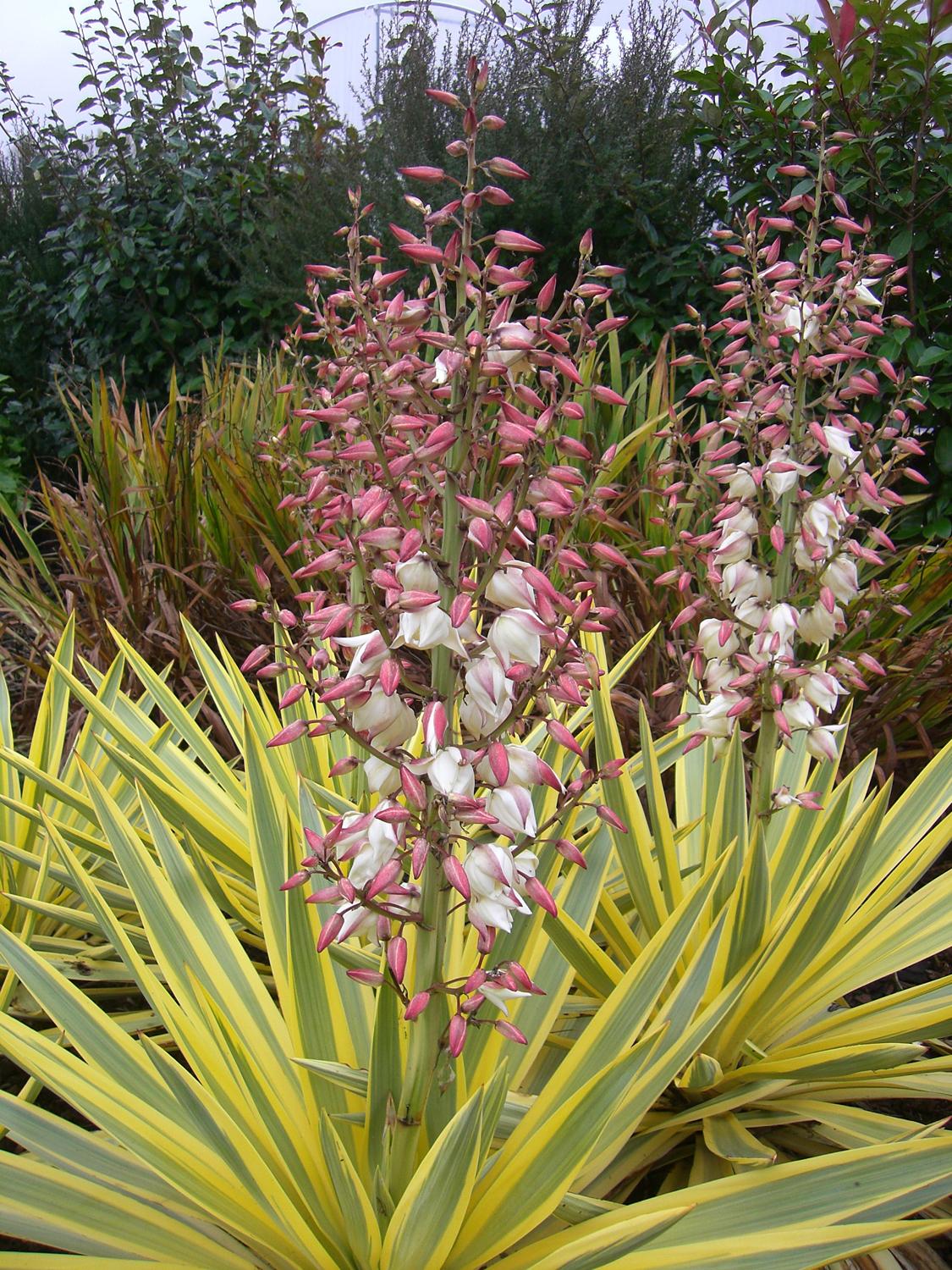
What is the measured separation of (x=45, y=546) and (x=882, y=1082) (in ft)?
16.7

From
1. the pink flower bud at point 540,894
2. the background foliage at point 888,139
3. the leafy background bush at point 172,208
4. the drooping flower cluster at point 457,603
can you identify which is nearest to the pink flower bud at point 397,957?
the drooping flower cluster at point 457,603

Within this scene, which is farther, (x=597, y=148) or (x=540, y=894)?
(x=597, y=148)

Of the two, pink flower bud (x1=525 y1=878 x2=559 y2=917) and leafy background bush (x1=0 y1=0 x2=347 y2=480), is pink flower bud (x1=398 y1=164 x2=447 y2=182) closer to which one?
pink flower bud (x1=525 y1=878 x2=559 y2=917)

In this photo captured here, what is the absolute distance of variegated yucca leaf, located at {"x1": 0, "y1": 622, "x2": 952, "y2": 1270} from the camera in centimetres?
106

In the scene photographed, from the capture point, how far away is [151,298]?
5762 millimetres

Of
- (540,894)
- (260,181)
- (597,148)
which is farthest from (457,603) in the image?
(260,181)

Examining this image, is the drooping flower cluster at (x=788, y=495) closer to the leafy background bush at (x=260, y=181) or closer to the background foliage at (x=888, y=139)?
the background foliage at (x=888, y=139)

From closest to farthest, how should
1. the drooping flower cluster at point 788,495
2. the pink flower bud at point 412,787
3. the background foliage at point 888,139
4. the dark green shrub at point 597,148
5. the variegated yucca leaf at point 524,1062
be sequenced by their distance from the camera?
the pink flower bud at point 412,787 → the variegated yucca leaf at point 524,1062 → the drooping flower cluster at point 788,495 → the background foliage at point 888,139 → the dark green shrub at point 597,148

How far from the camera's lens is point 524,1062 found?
1.33 metres

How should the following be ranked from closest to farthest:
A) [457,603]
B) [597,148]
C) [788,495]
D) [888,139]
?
[457,603]
[788,495]
[888,139]
[597,148]

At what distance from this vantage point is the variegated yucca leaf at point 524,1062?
1062 millimetres

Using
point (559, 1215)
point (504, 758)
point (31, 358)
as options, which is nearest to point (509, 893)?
point (504, 758)

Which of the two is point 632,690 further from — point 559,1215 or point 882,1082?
point 559,1215

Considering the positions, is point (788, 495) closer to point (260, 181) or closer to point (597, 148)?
point (597, 148)
